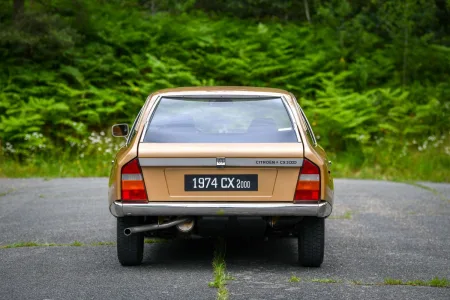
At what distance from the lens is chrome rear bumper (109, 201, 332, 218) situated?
696 centimetres

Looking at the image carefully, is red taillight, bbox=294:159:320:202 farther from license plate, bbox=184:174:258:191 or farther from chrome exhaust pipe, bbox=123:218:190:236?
chrome exhaust pipe, bbox=123:218:190:236

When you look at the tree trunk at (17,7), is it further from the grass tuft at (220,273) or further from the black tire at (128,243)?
the black tire at (128,243)

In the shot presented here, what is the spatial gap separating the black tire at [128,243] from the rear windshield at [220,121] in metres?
0.71

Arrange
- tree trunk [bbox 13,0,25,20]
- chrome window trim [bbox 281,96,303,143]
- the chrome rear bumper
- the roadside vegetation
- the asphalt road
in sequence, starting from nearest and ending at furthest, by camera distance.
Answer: the asphalt road, the roadside vegetation, the chrome rear bumper, chrome window trim [bbox 281,96,303,143], tree trunk [bbox 13,0,25,20]

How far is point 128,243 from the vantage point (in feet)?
24.3

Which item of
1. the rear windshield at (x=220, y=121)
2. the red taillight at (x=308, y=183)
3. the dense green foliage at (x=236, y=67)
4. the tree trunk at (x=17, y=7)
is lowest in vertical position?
the dense green foliage at (x=236, y=67)

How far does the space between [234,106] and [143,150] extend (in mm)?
1059

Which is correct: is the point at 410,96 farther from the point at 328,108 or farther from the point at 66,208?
the point at 66,208

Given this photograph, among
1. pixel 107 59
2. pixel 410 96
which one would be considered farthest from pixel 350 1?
pixel 107 59

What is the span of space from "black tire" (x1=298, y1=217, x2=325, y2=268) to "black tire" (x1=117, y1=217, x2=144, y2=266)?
1382mm

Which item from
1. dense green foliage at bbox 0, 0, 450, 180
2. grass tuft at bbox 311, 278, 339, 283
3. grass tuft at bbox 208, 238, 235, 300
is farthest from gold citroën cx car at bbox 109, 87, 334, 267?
dense green foliage at bbox 0, 0, 450, 180

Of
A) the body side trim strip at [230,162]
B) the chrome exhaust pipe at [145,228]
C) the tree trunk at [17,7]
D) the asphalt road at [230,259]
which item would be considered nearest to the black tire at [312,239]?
the asphalt road at [230,259]

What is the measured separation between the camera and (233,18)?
29.8 m

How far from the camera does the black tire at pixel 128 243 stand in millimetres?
7309
